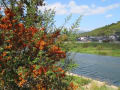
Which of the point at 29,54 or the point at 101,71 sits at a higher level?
the point at 29,54

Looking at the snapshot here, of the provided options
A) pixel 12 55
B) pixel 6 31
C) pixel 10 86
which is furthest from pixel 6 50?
pixel 10 86

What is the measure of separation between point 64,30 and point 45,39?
25.9 inches

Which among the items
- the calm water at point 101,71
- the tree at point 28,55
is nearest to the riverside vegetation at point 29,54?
the tree at point 28,55

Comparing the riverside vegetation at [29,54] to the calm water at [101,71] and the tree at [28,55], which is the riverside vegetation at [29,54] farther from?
the calm water at [101,71]

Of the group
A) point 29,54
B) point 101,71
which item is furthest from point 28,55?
point 101,71

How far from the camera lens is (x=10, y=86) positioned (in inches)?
150

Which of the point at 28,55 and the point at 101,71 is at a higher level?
the point at 28,55

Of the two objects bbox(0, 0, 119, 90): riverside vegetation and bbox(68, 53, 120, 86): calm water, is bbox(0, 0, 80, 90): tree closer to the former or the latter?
bbox(0, 0, 119, 90): riverside vegetation

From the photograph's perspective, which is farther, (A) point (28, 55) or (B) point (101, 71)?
(B) point (101, 71)

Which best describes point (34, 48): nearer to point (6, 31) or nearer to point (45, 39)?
point (45, 39)

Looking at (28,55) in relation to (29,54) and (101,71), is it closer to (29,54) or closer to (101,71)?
(29,54)

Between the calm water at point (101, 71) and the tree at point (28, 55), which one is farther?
the calm water at point (101, 71)

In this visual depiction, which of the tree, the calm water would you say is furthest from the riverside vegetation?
the calm water

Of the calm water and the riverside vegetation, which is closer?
the riverside vegetation
